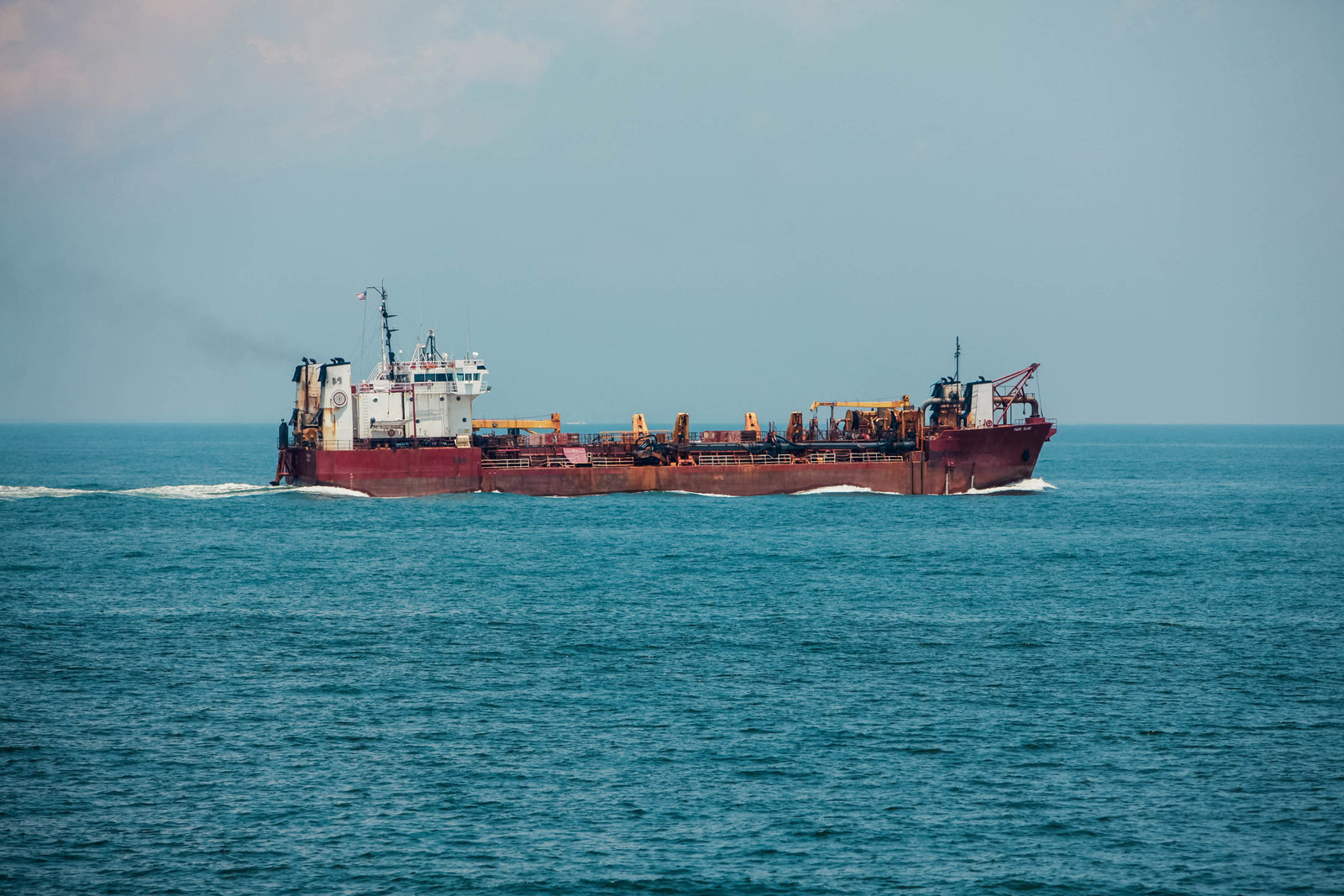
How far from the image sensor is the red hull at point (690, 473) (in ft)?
264

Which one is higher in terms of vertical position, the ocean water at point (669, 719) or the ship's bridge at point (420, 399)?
the ship's bridge at point (420, 399)

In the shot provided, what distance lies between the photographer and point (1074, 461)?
168 meters

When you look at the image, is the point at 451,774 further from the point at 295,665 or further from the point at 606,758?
the point at 295,665

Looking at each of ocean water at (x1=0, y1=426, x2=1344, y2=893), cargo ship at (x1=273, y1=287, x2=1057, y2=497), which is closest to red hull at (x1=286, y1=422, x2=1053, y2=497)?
cargo ship at (x1=273, y1=287, x2=1057, y2=497)

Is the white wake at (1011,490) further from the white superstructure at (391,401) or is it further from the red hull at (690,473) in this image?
the white superstructure at (391,401)

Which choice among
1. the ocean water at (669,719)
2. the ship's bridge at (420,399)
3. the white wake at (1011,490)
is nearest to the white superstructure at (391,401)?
the ship's bridge at (420,399)

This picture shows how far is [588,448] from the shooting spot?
85.4 m

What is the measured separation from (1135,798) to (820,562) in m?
31.4

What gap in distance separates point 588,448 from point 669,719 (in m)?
55.9

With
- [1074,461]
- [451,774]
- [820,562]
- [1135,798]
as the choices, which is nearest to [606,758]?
[451,774]

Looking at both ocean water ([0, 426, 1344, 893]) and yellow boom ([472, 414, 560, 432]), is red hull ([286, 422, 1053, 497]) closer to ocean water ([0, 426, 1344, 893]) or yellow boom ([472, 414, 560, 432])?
yellow boom ([472, 414, 560, 432])

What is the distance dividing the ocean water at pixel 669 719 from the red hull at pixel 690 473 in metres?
18.8

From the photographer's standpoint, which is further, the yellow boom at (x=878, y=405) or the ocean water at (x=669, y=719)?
the yellow boom at (x=878, y=405)

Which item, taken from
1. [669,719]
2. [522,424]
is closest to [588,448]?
[522,424]
